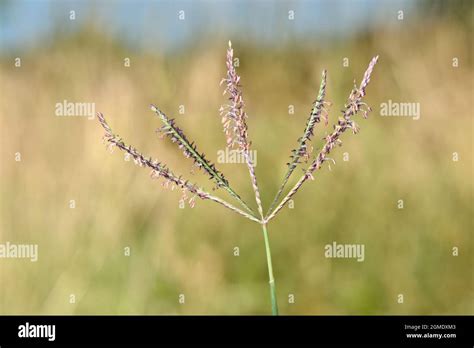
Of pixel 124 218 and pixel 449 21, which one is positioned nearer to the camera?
pixel 124 218

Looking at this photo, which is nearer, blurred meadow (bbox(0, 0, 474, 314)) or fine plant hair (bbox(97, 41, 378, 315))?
fine plant hair (bbox(97, 41, 378, 315))

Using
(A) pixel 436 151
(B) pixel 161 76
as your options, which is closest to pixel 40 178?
(B) pixel 161 76

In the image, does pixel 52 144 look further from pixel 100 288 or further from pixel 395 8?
pixel 395 8

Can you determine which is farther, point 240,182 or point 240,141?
point 240,182

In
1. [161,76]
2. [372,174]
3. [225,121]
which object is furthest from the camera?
[161,76]

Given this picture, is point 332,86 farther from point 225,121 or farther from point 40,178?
point 225,121

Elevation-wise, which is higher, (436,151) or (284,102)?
(284,102)

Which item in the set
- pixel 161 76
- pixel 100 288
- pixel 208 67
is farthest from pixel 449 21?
pixel 100 288

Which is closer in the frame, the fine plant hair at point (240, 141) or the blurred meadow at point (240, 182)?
the fine plant hair at point (240, 141)
